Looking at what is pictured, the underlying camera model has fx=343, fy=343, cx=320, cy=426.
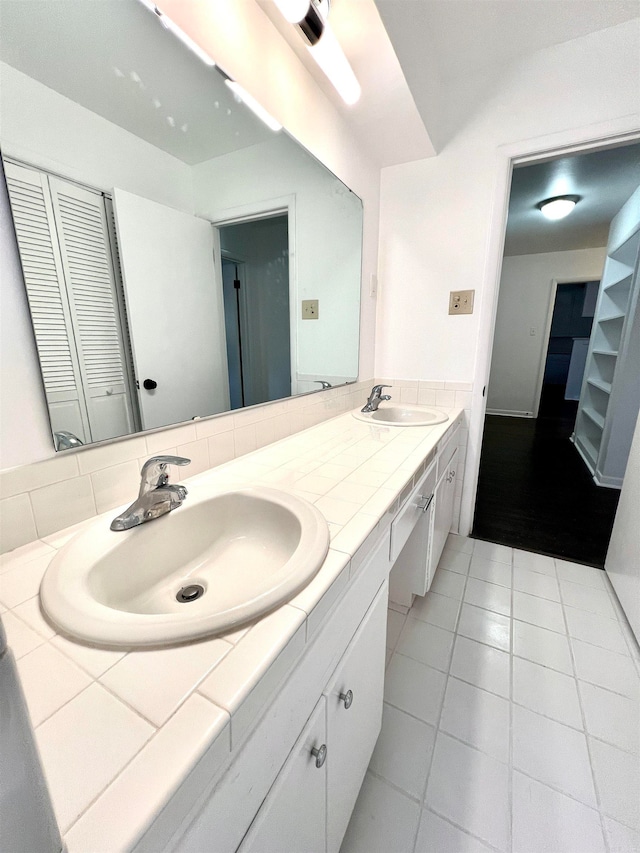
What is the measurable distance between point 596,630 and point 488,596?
15.5 inches

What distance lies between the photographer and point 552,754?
3.21ft

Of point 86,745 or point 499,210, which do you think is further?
point 499,210

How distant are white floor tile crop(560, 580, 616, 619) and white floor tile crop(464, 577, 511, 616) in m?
0.26

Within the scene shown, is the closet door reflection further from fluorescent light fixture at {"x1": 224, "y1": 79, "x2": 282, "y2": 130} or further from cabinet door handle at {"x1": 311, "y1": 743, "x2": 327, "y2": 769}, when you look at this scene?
cabinet door handle at {"x1": 311, "y1": 743, "x2": 327, "y2": 769}

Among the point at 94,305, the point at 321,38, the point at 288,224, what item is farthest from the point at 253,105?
the point at 94,305

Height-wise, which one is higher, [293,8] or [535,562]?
[293,8]

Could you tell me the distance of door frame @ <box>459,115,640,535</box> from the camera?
1410mm

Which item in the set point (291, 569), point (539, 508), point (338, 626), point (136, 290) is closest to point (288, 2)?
point (136, 290)

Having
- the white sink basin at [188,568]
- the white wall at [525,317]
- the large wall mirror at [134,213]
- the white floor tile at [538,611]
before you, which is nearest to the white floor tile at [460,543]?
the white floor tile at [538,611]

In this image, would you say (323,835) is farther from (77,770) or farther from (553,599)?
(553,599)

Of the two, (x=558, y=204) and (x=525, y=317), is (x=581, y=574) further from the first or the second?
(x=525, y=317)

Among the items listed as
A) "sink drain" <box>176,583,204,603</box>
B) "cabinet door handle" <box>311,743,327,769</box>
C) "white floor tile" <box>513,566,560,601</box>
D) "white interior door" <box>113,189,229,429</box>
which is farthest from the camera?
"white floor tile" <box>513,566,560,601</box>

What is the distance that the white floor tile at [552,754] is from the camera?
3.00 feet

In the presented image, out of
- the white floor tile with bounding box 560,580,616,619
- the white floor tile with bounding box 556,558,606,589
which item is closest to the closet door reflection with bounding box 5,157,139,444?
the white floor tile with bounding box 560,580,616,619
